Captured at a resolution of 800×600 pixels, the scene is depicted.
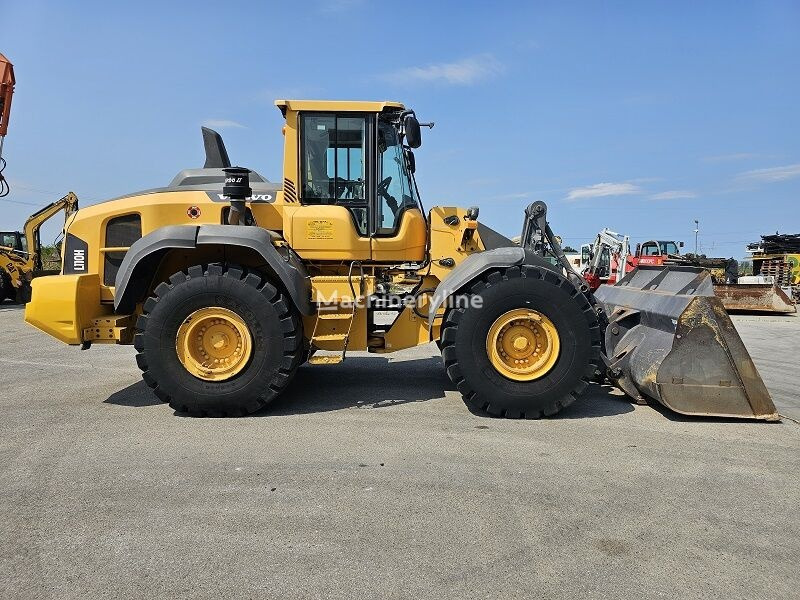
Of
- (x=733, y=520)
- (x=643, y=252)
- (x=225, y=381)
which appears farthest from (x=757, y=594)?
(x=643, y=252)

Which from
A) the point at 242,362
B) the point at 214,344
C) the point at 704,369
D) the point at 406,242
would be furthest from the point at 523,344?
the point at 214,344

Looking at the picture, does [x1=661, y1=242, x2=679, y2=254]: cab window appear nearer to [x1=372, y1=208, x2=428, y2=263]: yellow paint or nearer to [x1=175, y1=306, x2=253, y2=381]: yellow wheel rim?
[x1=372, y1=208, x2=428, y2=263]: yellow paint

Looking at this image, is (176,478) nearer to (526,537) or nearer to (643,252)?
(526,537)

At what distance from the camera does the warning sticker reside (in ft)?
17.4

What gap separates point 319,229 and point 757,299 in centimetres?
1548

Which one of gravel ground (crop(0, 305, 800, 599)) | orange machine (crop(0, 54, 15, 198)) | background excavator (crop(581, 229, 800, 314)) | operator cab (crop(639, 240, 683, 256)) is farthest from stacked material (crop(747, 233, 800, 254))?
orange machine (crop(0, 54, 15, 198))

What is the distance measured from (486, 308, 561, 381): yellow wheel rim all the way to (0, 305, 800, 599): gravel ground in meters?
0.48

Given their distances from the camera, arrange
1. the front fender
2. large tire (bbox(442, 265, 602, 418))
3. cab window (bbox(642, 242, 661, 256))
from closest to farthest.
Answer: large tire (bbox(442, 265, 602, 418)) < the front fender < cab window (bbox(642, 242, 661, 256))

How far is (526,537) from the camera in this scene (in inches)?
107

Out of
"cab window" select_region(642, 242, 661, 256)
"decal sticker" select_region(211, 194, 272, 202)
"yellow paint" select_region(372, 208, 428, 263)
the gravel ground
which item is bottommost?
the gravel ground

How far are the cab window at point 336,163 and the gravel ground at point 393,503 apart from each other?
2025mm

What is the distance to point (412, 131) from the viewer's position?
16.4 ft

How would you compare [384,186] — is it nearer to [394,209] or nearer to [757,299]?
[394,209]

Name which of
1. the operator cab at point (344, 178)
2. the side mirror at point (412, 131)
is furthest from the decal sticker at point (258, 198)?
the side mirror at point (412, 131)
